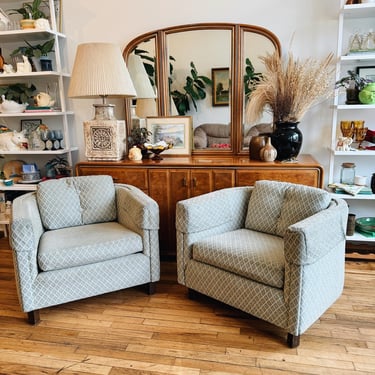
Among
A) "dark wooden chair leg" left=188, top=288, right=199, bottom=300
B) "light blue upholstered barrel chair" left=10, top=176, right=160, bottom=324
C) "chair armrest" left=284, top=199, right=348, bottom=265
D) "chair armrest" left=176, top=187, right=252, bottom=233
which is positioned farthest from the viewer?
"dark wooden chair leg" left=188, top=288, right=199, bottom=300

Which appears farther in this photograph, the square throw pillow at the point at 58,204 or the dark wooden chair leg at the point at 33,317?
the square throw pillow at the point at 58,204

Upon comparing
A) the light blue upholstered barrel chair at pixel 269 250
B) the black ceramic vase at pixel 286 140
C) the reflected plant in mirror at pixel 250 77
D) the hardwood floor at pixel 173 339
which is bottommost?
the hardwood floor at pixel 173 339

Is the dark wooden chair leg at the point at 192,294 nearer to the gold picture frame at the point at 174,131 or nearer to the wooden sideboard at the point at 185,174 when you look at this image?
the wooden sideboard at the point at 185,174

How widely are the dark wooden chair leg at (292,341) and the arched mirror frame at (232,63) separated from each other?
1580 mm

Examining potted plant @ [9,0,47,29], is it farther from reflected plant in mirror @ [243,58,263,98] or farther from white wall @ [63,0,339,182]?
reflected plant in mirror @ [243,58,263,98]

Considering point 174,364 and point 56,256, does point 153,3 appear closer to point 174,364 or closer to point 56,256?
point 56,256

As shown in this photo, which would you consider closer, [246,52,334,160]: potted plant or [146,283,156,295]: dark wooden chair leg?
[146,283,156,295]: dark wooden chair leg

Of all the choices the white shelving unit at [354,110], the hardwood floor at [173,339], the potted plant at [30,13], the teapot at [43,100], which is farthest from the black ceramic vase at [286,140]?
the potted plant at [30,13]

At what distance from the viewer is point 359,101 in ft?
8.82

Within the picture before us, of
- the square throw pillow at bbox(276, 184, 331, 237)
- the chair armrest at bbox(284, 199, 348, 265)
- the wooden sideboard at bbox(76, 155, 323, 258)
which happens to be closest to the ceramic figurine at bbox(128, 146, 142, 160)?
the wooden sideboard at bbox(76, 155, 323, 258)

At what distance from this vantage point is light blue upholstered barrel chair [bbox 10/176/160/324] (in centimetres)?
204

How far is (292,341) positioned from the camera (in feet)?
6.14

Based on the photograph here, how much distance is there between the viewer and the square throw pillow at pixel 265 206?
90.3 inches

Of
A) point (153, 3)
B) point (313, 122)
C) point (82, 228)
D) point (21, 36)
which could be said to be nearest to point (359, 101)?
point (313, 122)
